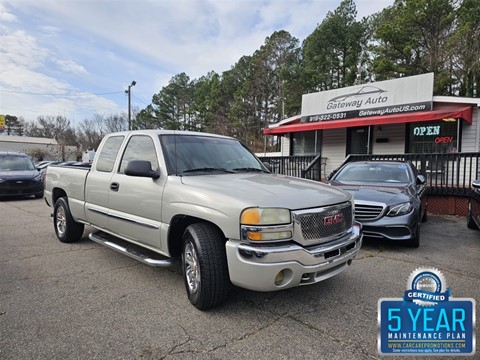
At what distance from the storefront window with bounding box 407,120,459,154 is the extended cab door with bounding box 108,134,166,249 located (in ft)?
38.6

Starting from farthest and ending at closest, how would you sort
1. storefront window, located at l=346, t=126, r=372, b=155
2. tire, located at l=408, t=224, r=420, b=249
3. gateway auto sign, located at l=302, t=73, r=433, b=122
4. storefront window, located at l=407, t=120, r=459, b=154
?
storefront window, located at l=346, t=126, r=372, b=155, gateway auto sign, located at l=302, t=73, r=433, b=122, storefront window, located at l=407, t=120, r=459, b=154, tire, located at l=408, t=224, r=420, b=249

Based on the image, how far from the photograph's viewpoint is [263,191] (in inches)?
122

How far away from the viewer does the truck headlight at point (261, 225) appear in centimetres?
277

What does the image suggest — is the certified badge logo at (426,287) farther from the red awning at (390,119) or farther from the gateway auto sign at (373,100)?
the gateway auto sign at (373,100)

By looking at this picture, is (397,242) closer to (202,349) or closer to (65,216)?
(202,349)

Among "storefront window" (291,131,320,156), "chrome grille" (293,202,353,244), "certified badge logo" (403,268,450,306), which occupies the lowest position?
"certified badge logo" (403,268,450,306)

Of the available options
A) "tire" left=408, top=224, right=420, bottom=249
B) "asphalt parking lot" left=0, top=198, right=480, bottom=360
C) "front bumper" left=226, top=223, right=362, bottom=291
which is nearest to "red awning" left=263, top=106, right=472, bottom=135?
"tire" left=408, top=224, right=420, bottom=249

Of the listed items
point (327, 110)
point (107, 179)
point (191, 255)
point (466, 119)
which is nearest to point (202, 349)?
point (191, 255)

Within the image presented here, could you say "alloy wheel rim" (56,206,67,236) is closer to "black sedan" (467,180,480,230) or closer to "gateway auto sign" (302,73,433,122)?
"black sedan" (467,180,480,230)

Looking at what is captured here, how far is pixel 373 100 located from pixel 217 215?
12.6m

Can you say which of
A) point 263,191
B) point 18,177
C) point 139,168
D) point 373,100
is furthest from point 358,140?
point 18,177

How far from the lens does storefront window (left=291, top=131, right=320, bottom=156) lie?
15.8 meters

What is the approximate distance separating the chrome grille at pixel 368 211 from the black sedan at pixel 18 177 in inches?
460

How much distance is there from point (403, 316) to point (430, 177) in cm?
744
